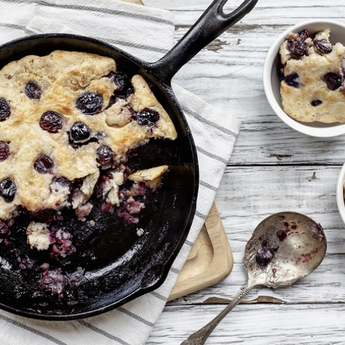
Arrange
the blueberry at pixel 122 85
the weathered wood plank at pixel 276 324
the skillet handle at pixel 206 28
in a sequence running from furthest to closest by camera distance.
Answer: the weathered wood plank at pixel 276 324
the blueberry at pixel 122 85
the skillet handle at pixel 206 28

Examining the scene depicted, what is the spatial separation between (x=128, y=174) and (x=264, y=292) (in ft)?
3.23

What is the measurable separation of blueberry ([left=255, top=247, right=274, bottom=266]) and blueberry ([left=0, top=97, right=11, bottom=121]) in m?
1.43

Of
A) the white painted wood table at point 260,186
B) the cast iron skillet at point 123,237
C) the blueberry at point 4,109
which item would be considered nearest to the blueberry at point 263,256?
the white painted wood table at point 260,186

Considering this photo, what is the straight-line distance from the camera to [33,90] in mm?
2656

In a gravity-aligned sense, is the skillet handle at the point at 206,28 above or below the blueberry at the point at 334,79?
above

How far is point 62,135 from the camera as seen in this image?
2.66m

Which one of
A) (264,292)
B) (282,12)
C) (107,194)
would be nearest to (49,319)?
(107,194)

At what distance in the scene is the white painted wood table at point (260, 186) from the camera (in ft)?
10.0

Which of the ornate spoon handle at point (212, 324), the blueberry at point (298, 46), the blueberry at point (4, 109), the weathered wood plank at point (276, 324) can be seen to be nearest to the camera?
the blueberry at point (4, 109)

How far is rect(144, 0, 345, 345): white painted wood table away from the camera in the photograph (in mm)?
3049

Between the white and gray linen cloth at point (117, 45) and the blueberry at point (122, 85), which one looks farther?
the white and gray linen cloth at point (117, 45)

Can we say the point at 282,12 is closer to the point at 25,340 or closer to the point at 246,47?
the point at 246,47

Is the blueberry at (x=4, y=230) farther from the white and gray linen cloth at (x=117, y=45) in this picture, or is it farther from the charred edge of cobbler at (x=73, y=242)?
the white and gray linen cloth at (x=117, y=45)

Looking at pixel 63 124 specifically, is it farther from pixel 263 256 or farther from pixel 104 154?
pixel 263 256
